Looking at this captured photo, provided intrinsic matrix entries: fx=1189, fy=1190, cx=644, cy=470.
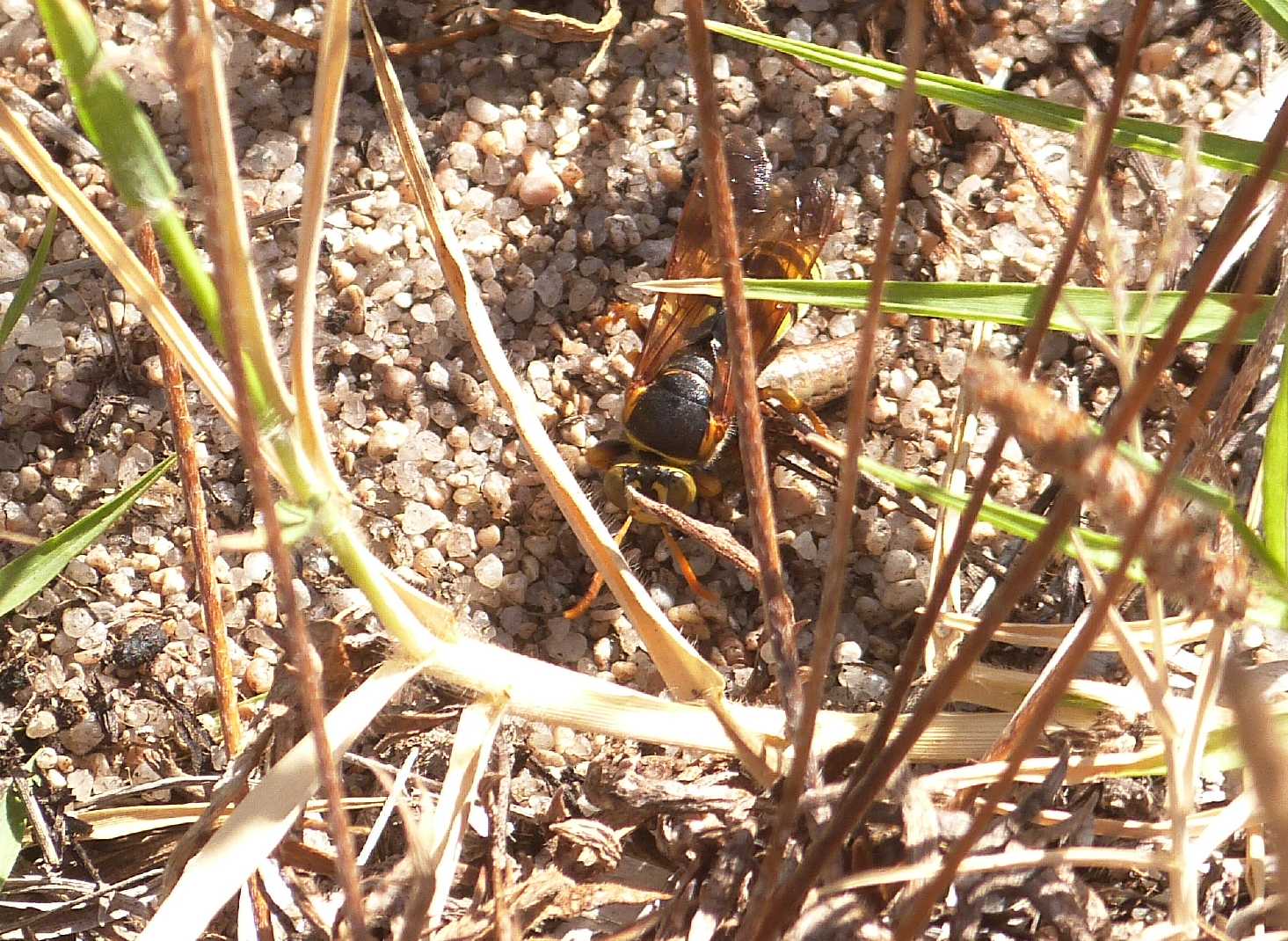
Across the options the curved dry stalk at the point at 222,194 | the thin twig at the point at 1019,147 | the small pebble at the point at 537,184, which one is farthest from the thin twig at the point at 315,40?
the curved dry stalk at the point at 222,194

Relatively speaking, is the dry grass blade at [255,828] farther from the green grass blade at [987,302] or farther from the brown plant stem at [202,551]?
the green grass blade at [987,302]

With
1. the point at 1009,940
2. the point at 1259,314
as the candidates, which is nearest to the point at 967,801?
the point at 1009,940

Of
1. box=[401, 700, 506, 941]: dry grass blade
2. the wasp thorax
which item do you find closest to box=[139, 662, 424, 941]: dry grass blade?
box=[401, 700, 506, 941]: dry grass blade

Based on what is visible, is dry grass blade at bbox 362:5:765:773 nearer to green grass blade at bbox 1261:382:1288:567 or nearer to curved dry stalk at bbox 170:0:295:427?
curved dry stalk at bbox 170:0:295:427

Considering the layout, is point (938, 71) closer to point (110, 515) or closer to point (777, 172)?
point (777, 172)

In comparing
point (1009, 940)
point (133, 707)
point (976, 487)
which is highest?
point (976, 487)

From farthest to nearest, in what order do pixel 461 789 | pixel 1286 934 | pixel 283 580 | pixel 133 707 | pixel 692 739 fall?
pixel 133 707, pixel 692 739, pixel 461 789, pixel 1286 934, pixel 283 580
